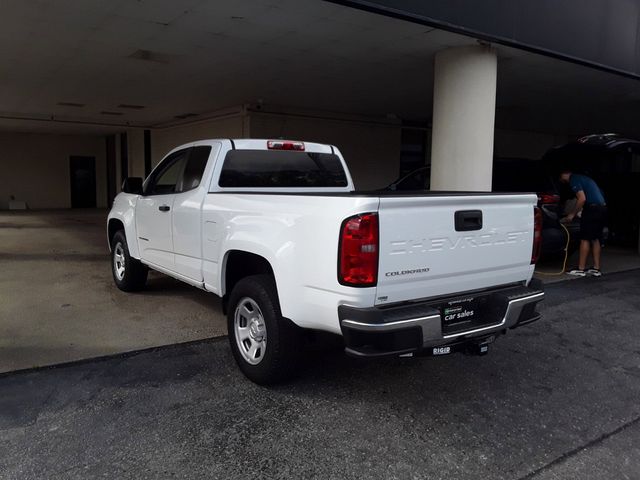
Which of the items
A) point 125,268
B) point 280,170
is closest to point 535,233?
point 280,170

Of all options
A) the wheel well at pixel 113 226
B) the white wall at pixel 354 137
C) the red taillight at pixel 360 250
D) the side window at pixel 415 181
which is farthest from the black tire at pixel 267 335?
the white wall at pixel 354 137

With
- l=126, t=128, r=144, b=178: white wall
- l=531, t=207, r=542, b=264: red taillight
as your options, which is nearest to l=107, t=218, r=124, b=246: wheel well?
l=531, t=207, r=542, b=264: red taillight

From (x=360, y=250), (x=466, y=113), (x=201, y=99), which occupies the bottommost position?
(x=360, y=250)

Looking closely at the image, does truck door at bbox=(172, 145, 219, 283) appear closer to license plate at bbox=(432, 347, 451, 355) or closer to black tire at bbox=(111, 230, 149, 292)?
black tire at bbox=(111, 230, 149, 292)

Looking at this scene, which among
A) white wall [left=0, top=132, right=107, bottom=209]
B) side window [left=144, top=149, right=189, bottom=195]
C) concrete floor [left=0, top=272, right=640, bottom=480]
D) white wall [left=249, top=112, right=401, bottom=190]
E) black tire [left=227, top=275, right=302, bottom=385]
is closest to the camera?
concrete floor [left=0, top=272, right=640, bottom=480]

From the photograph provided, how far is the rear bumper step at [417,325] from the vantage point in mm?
3123

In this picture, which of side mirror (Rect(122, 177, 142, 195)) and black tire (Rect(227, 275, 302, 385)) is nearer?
black tire (Rect(227, 275, 302, 385))

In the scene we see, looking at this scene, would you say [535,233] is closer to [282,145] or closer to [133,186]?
[282,145]

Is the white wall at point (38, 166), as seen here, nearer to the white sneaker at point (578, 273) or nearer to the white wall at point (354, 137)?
the white wall at point (354, 137)

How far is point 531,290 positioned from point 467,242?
2.58 ft

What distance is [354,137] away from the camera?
1538cm

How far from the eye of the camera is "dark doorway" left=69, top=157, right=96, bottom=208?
79.2 ft

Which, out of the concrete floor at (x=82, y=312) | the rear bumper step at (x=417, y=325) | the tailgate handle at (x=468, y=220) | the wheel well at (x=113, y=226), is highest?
the tailgate handle at (x=468, y=220)

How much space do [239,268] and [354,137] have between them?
11.5 metres
